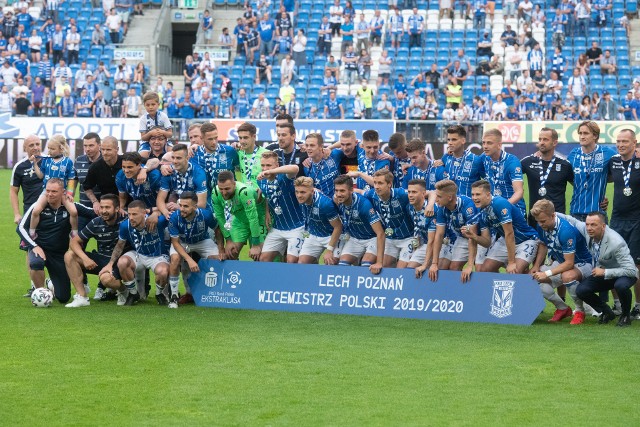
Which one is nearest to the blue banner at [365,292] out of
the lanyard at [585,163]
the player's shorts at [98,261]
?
the player's shorts at [98,261]

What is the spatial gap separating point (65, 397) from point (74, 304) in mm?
4061

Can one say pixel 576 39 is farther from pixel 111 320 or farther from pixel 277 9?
pixel 111 320

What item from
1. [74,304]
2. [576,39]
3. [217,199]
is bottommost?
[74,304]

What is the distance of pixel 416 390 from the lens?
26.2ft

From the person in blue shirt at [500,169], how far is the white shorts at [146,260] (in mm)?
3686

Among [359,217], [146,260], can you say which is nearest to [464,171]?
[359,217]

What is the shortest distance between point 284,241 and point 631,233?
3.79 meters

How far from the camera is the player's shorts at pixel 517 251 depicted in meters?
11.1

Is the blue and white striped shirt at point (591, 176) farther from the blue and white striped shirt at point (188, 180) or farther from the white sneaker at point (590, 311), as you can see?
the blue and white striped shirt at point (188, 180)

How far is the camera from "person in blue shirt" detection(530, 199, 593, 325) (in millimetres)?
10531

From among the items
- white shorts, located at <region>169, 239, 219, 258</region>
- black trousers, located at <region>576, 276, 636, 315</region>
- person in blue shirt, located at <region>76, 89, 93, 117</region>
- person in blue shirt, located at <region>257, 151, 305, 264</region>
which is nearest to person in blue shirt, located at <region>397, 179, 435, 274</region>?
person in blue shirt, located at <region>257, 151, 305, 264</region>

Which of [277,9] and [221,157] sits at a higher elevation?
[277,9]

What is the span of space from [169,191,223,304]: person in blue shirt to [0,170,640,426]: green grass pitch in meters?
0.52

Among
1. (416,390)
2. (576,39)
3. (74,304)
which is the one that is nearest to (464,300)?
(416,390)
